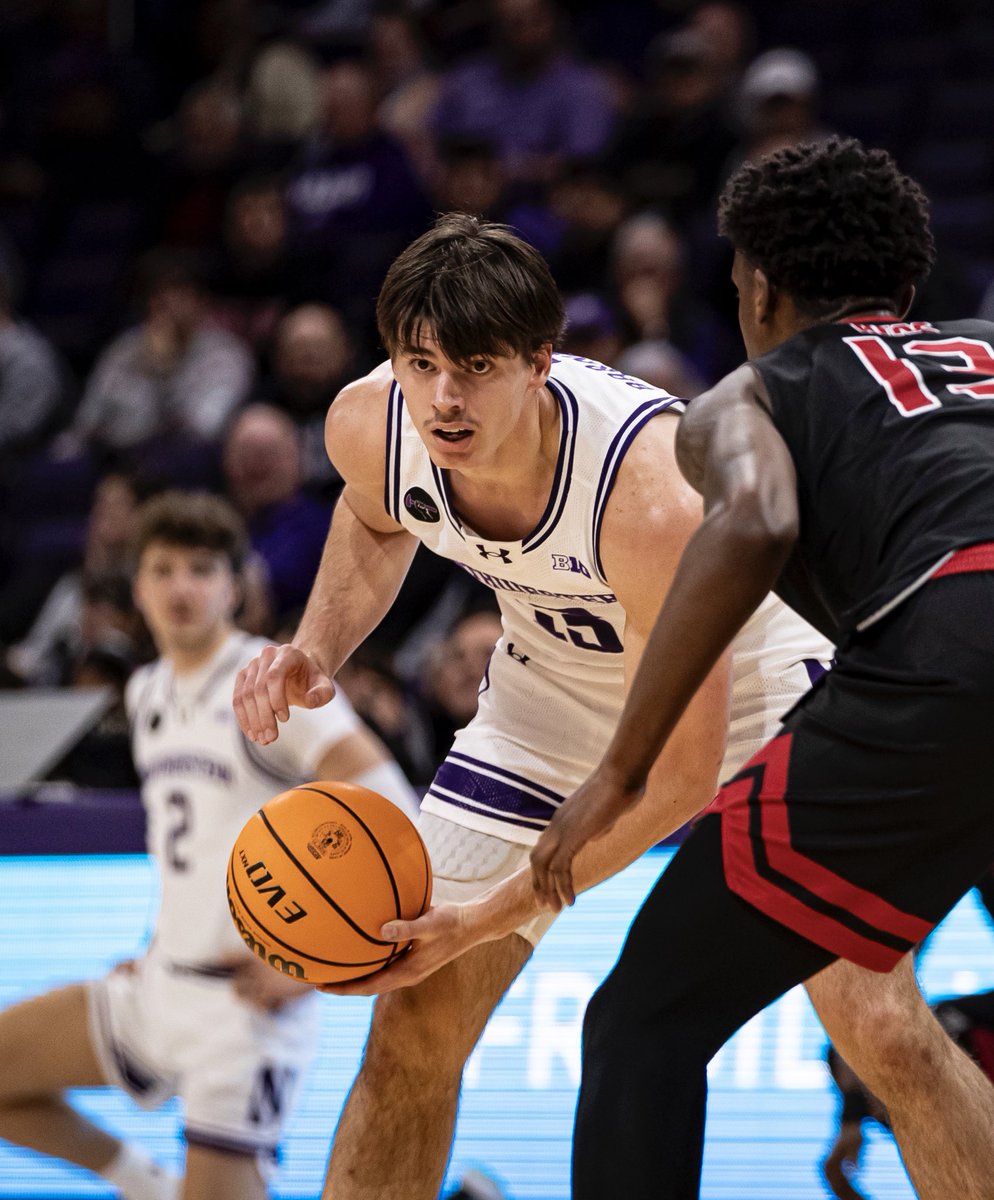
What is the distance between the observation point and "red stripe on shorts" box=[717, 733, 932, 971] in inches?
97.5

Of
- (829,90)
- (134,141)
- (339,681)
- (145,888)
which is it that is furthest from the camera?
(134,141)

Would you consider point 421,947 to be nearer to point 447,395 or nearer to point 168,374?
point 447,395

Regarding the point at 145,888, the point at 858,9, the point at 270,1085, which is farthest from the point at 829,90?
the point at 270,1085

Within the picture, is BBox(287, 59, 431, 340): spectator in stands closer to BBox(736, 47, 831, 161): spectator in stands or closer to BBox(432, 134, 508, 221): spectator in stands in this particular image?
BBox(432, 134, 508, 221): spectator in stands

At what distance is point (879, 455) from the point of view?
2.49 m

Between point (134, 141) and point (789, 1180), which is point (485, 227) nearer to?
point (789, 1180)

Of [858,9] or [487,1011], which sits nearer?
[487,1011]

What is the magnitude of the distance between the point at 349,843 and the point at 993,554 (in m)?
1.29

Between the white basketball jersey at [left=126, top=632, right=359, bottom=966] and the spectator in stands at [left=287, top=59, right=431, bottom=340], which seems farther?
the spectator in stands at [left=287, top=59, right=431, bottom=340]

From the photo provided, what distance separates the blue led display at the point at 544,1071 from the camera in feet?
14.6

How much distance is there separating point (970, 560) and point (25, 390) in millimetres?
8006

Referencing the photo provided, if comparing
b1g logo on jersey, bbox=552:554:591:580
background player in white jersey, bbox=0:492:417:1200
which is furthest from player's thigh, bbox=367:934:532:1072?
background player in white jersey, bbox=0:492:417:1200

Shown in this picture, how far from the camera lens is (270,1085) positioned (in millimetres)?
4391

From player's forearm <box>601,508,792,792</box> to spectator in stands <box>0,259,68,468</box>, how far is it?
7665 millimetres
